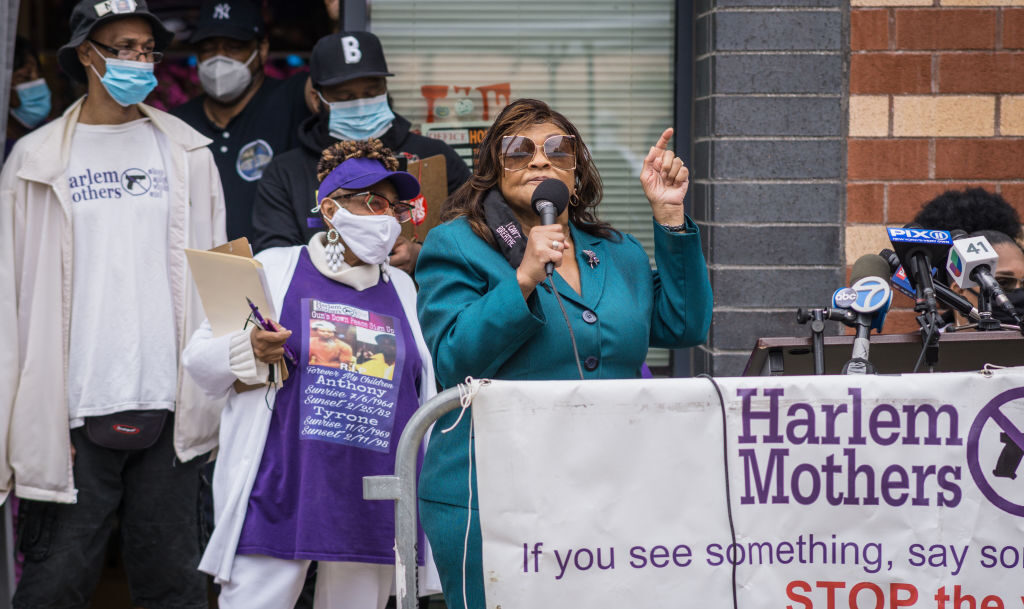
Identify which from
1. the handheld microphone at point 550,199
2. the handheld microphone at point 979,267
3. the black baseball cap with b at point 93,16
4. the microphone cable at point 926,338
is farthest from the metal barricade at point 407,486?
the black baseball cap with b at point 93,16

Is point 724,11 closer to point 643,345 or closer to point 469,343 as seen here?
point 643,345

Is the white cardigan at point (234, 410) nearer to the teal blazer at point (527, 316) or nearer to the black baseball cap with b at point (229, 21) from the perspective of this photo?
the teal blazer at point (527, 316)

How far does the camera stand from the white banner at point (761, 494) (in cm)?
261

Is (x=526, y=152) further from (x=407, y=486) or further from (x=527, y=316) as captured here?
(x=407, y=486)

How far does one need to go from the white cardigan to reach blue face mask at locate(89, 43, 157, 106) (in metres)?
0.97

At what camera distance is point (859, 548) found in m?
2.63

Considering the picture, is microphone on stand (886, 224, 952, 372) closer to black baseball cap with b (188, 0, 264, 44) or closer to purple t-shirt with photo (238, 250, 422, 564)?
purple t-shirt with photo (238, 250, 422, 564)

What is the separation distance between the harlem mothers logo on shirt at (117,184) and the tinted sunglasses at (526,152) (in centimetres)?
188

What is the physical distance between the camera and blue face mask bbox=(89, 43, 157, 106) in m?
4.36

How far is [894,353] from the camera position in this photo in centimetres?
310

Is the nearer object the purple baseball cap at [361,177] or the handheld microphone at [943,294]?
the handheld microphone at [943,294]

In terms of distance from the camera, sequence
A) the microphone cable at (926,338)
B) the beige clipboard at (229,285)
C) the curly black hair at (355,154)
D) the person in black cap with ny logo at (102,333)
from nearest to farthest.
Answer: the microphone cable at (926,338)
the beige clipboard at (229,285)
the curly black hair at (355,154)
the person in black cap with ny logo at (102,333)

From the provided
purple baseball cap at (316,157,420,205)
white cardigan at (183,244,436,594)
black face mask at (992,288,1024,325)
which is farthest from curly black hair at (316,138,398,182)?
black face mask at (992,288,1024,325)

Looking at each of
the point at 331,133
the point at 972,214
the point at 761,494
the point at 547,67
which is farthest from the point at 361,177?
the point at 972,214
